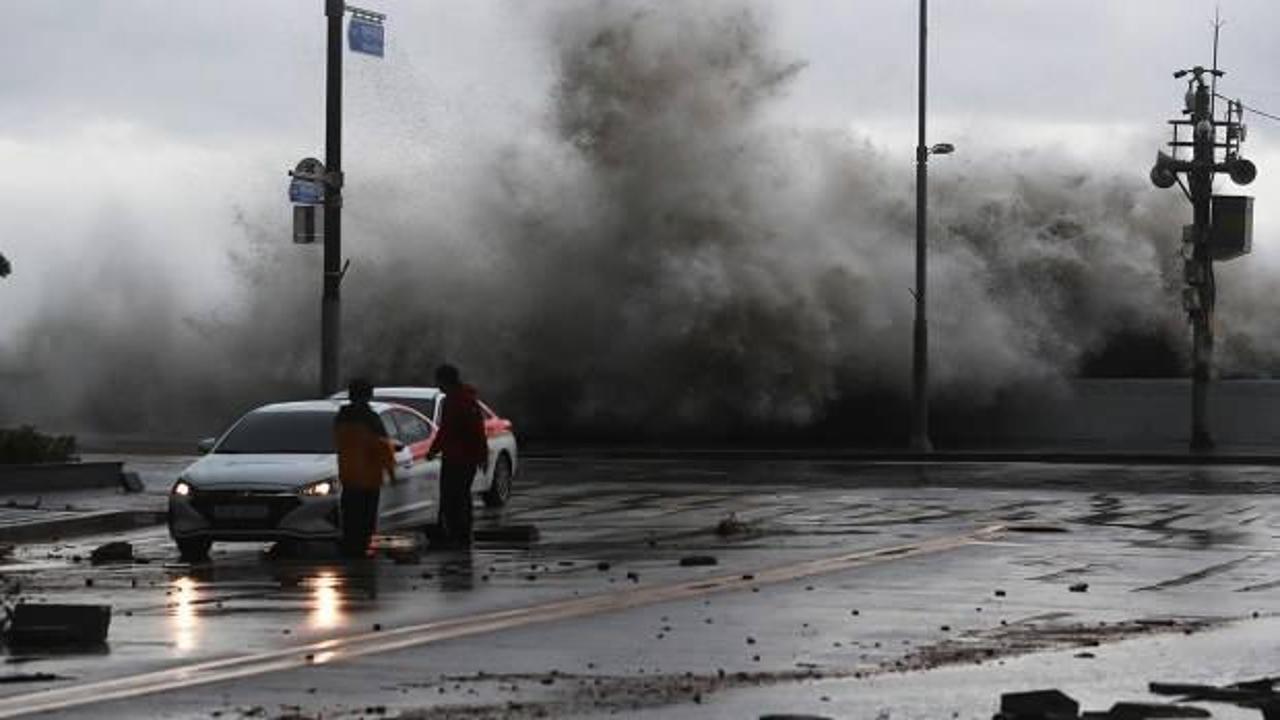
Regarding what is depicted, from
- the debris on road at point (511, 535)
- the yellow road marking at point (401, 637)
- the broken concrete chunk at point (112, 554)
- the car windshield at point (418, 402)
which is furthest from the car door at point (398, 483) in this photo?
the yellow road marking at point (401, 637)

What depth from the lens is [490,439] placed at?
28.0 metres

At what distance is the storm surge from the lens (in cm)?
5300

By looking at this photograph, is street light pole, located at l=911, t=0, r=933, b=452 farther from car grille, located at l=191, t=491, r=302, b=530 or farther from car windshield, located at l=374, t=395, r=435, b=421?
car grille, located at l=191, t=491, r=302, b=530

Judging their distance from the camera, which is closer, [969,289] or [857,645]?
[857,645]

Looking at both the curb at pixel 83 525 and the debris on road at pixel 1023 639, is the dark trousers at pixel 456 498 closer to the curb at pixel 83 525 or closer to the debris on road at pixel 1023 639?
the curb at pixel 83 525

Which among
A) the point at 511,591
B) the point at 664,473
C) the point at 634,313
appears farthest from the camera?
the point at 634,313

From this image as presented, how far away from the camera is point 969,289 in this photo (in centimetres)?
5684

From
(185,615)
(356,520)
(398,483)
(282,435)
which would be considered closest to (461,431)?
(398,483)

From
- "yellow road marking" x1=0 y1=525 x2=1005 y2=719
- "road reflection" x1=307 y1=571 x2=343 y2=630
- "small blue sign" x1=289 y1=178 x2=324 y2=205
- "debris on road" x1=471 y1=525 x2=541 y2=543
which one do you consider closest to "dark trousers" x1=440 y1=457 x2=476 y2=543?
"debris on road" x1=471 y1=525 x2=541 y2=543

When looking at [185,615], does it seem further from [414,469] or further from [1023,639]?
[414,469]

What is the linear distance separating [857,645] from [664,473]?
79.2 ft

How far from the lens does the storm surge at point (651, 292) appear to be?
174 feet

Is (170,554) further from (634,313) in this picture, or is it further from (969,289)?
(969,289)

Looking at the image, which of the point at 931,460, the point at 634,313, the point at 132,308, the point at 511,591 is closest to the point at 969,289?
the point at 634,313
